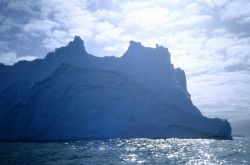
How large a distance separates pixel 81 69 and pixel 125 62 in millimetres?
7933

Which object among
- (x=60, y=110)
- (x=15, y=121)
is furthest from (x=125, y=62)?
(x=15, y=121)

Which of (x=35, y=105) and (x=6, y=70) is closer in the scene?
(x=35, y=105)

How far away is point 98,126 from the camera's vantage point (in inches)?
1933

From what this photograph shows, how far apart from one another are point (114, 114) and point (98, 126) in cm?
337

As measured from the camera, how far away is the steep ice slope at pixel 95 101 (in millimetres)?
49375

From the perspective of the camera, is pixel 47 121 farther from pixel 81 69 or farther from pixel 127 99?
pixel 127 99

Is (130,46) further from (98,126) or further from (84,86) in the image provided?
(98,126)

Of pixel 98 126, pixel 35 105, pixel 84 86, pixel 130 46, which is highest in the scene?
pixel 130 46

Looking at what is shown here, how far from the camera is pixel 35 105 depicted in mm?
50438

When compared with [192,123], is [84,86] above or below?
above

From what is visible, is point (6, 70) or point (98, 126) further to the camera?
point (6, 70)

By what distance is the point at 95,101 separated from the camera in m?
50.9

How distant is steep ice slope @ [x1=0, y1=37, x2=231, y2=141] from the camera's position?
49.4 m

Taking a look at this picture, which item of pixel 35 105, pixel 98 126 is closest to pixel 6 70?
pixel 35 105
